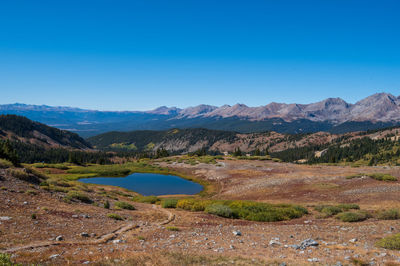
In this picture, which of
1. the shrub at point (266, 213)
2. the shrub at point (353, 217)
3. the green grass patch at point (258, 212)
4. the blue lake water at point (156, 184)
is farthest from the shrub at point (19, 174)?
the shrub at point (353, 217)

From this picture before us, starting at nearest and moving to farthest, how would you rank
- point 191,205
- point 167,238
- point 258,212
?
point 167,238 → point 258,212 → point 191,205

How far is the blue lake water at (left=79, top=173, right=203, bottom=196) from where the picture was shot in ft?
182

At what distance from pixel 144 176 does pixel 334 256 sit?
70.5 m

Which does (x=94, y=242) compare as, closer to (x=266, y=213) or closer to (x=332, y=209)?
(x=266, y=213)

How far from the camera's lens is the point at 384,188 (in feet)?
107

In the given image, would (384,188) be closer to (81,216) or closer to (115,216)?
(115,216)

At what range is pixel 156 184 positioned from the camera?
64062 mm

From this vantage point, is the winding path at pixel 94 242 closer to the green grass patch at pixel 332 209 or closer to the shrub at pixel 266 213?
the shrub at pixel 266 213

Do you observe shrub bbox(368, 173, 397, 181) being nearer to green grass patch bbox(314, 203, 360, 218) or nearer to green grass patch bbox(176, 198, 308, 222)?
green grass patch bbox(314, 203, 360, 218)

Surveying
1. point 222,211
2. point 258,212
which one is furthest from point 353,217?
point 222,211

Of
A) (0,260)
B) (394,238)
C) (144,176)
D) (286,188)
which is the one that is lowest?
(144,176)

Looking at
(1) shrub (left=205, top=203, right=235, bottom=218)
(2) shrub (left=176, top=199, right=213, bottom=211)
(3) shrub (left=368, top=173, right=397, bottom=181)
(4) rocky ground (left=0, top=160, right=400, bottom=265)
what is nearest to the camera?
(4) rocky ground (left=0, top=160, right=400, bottom=265)

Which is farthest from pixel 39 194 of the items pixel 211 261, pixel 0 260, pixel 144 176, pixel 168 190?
pixel 144 176

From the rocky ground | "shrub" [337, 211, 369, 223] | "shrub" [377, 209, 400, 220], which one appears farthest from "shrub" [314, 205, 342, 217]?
"shrub" [377, 209, 400, 220]
